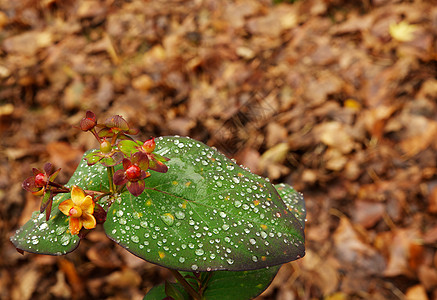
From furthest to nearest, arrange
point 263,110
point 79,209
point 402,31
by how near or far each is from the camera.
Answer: point 402,31, point 263,110, point 79,209

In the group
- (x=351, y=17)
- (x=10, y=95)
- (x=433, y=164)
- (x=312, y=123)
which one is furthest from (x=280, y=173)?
(x=10, y=95)

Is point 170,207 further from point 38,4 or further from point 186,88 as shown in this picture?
point 38,4

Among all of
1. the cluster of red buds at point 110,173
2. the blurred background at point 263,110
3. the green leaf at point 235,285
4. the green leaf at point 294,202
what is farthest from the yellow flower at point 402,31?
the cluster of red buds at point 110,173

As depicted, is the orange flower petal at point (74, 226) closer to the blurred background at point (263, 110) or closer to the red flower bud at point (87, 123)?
the red flower bud at point (87, 123)

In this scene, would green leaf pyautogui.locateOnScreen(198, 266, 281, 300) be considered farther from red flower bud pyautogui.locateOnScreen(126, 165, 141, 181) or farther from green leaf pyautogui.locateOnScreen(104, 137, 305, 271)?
red flower bud pyautogui.locateOnScreen(126, 165, 141, 181)

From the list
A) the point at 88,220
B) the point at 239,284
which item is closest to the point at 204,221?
the point at 88,220

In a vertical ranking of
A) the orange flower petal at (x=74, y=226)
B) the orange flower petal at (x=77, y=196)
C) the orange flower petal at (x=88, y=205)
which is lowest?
the orange flower petal at (x=74, y=226)

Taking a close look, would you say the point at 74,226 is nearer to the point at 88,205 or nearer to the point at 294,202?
the point at 88,205
